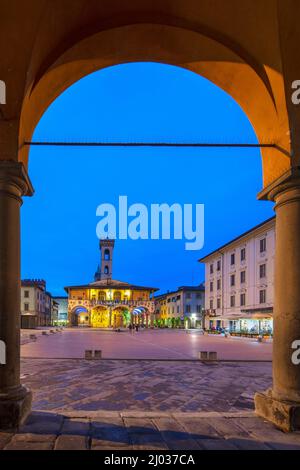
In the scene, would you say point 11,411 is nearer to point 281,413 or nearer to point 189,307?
point 281,413

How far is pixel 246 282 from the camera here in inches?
1570

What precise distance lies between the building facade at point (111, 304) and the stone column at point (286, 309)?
6822cm

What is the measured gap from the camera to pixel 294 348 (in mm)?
5250

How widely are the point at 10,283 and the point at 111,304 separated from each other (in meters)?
70.2

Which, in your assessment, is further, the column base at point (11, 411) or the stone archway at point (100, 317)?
the stone archway at point (100, 317)

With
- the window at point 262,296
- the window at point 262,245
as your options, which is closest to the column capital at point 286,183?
the window at point 262,245

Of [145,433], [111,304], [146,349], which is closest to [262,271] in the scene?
[146,349]

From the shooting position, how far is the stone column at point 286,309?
520 centimetres

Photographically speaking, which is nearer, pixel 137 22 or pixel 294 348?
pixel 294 348

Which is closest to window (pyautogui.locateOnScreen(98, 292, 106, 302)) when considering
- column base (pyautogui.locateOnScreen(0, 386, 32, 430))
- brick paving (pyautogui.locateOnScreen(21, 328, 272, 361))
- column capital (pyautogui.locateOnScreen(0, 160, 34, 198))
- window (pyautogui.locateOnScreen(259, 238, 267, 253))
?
window (pyautogui.locateOnScreen(259, 238, 267, 253))

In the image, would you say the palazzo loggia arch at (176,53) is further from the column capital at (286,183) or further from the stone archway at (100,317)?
the stone archway at (100,317)

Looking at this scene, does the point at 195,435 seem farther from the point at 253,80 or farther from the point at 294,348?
the point at 253,80
